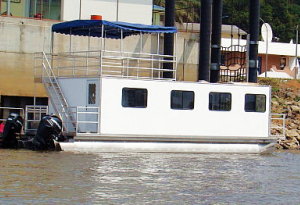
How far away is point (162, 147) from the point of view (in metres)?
26.4

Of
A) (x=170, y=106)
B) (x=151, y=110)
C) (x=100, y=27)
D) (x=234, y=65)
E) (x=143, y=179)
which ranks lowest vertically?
(x=143, y=179)

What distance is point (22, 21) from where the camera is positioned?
108ft

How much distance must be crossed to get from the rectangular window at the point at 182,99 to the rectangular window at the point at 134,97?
1.05 metres

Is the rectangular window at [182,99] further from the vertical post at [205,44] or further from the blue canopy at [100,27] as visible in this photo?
the vertical post at [205,44]

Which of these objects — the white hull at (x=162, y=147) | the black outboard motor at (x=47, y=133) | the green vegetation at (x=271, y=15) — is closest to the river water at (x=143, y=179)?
the white hull at (x=162, y=147)

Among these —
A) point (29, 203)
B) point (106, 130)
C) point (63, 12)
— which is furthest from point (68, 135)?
point (63, 12)

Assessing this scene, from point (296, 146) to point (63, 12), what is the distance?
38.4ft

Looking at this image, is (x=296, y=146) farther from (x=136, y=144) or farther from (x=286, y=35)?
(x=286, y=35)

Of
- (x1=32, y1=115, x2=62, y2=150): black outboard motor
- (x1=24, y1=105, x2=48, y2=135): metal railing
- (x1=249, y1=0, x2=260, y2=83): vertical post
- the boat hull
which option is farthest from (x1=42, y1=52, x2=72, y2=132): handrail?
(x1=249, y1=0, x2=260, y2=83): vertical post

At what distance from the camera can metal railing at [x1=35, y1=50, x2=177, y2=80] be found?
26.4m

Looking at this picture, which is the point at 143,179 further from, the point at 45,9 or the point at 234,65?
the point at 45,9

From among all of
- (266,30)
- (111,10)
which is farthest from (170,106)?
(266,30)

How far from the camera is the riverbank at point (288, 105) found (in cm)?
3437

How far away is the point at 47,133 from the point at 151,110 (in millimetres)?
3479
